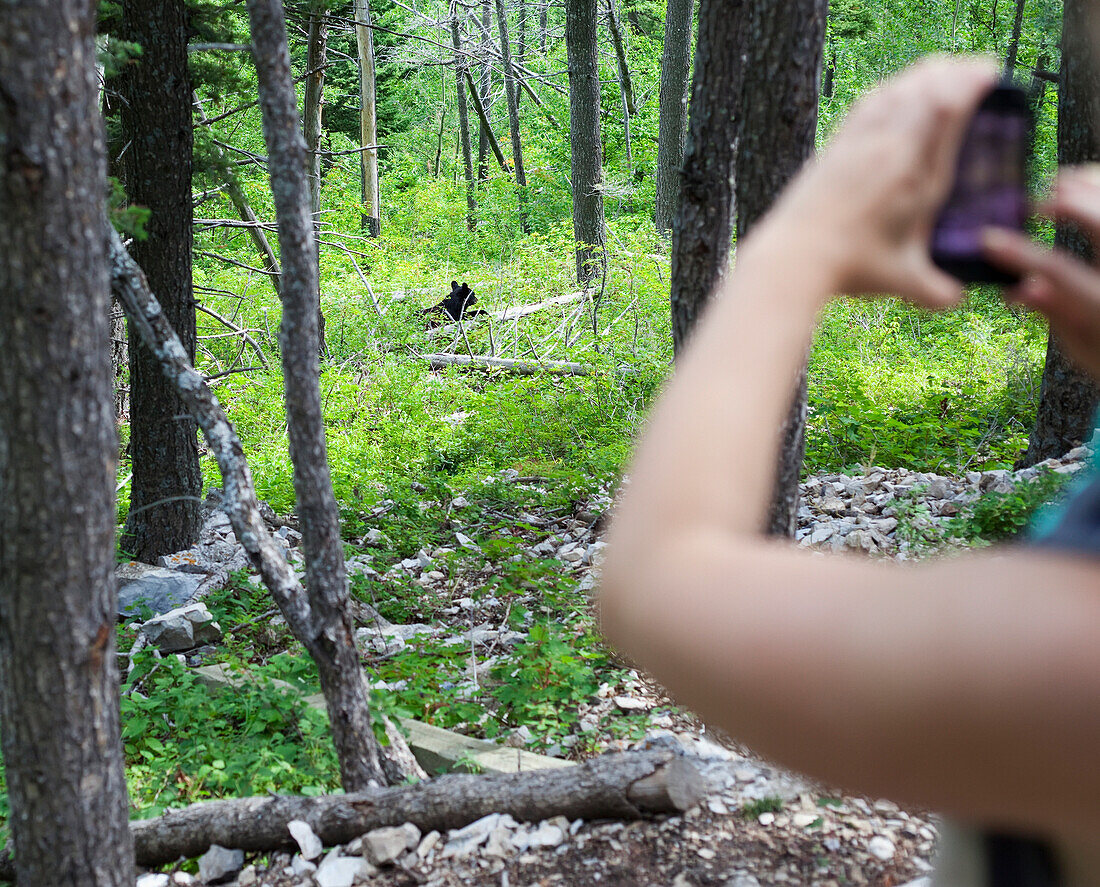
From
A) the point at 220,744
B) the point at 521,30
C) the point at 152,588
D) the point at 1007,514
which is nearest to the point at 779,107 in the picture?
the point at 1007,514

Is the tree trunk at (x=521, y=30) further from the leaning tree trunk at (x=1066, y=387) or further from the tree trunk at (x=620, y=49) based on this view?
the leaning tree trunk at (x=1066, y=387)

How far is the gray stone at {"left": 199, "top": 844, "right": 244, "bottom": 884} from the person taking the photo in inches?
133

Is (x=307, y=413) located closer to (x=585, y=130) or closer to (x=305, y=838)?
(x=305, y=838)

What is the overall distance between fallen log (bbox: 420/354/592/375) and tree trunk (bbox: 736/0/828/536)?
5987 millimetres

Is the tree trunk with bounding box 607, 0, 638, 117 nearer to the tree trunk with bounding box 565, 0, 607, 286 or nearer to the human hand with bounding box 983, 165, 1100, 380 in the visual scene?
the tree trunk with bounding box 565, 0, 607, 286

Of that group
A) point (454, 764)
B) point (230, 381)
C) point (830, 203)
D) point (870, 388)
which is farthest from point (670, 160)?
point (830, 203)

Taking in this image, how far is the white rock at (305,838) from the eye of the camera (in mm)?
3383

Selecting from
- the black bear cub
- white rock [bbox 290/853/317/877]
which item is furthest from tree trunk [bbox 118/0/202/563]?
the black bear cub

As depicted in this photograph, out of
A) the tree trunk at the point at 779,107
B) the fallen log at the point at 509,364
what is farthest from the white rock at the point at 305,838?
the fallen log at the point at 509,364

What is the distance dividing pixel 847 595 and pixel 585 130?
48.1ft

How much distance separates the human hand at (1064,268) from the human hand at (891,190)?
0.05m

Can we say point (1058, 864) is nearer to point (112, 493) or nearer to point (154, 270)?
point (112, 493)

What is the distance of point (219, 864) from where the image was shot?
11.1 ft

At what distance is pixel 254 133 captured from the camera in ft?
75.7
